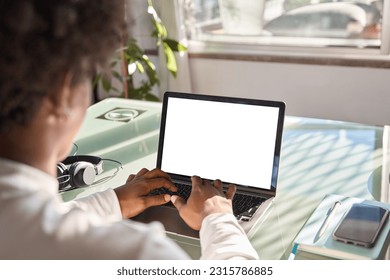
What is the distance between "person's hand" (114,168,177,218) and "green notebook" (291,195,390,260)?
1.08 feet

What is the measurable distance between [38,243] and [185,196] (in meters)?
0.68

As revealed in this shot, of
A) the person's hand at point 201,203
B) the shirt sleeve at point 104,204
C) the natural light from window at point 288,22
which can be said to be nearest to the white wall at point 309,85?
the natural light from window at point 288,22

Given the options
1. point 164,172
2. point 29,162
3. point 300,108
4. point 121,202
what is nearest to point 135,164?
point 164,172

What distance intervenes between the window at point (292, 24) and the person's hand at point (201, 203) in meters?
2.11

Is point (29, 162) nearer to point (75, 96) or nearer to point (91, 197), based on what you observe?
point (75, 96)

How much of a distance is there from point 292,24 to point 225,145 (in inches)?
79.3

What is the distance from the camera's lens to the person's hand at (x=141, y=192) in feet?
3.67

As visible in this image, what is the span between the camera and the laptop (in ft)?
4.03

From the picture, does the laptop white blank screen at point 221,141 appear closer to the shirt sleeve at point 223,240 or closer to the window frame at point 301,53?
the shirt sleeve at point 223,240

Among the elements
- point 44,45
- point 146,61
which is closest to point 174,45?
point 146,61

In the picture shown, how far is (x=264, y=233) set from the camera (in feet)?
3.58

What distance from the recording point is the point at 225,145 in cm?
128

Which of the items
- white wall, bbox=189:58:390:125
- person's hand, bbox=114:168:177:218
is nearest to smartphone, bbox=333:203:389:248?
person's hand, bbox=114:168:177:218

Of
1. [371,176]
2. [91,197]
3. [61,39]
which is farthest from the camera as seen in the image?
[371,176]
